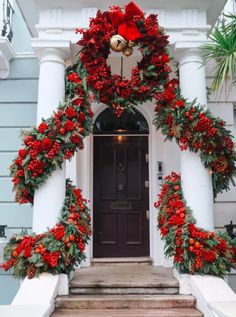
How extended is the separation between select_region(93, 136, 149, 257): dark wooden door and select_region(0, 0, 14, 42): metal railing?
218 centimetres

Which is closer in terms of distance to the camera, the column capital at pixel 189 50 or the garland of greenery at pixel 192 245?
the garland of greenery at pixel 192 245

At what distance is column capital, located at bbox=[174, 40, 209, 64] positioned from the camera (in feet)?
13.3

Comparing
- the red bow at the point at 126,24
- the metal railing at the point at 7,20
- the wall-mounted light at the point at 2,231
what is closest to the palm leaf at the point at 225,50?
the red bow at the point at 126,24

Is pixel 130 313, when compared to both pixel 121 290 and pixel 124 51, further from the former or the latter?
pixel 124 51

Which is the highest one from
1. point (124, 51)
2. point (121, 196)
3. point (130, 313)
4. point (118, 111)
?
point (124, 51)

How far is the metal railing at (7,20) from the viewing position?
5.24 metres

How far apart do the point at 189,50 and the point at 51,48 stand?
5.50 ft

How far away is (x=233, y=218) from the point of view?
507 centimetres

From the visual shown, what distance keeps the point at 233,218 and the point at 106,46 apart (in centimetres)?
315

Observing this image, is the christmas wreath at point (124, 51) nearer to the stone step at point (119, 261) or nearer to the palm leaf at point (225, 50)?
the palm leaf at point (225, 50)

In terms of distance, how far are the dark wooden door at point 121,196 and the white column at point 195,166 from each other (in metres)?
1.49

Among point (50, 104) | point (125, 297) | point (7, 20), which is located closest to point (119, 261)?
point (125, 297)

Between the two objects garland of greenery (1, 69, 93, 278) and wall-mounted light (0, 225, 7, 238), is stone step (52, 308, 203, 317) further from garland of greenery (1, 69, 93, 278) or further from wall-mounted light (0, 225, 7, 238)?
wall-mounted light (0, 225, 7, 238)

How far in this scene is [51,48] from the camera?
159 inches
